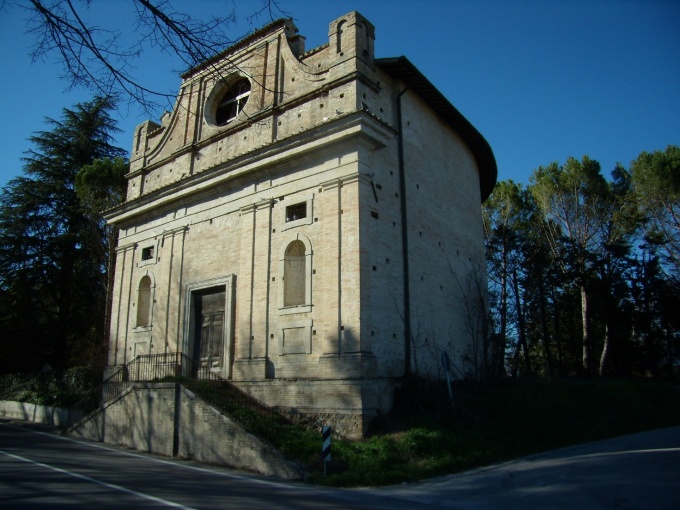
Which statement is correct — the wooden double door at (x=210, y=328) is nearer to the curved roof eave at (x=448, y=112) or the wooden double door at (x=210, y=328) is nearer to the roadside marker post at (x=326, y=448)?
the roadside marker post at (x=326, y=448)

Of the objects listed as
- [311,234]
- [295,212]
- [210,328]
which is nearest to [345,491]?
[311,234]

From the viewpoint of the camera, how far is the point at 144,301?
20.5 m

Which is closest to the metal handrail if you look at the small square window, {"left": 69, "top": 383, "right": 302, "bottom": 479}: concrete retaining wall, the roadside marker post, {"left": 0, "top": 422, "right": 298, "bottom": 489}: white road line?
{"left": 69, "top": 383, "right": 302, "bottom": 479}: concrete retaining wall

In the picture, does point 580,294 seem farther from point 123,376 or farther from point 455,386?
point 123,376

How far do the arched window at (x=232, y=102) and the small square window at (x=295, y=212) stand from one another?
5.32 m

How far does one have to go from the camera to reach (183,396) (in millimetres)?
13297

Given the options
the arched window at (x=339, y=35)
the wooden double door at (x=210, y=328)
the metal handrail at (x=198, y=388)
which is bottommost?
the metal handrail at (x=198, y=388)

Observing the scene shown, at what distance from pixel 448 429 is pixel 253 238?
8.15m

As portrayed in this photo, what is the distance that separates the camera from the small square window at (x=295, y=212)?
1567 cm

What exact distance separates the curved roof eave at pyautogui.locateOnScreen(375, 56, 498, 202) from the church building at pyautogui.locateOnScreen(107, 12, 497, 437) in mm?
82

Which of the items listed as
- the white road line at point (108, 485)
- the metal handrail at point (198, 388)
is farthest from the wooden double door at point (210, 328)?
the white road line at point (108, 485)

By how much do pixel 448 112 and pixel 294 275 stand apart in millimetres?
9047

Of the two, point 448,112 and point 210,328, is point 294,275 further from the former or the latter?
point 448,112

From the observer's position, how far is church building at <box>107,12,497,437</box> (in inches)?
537
